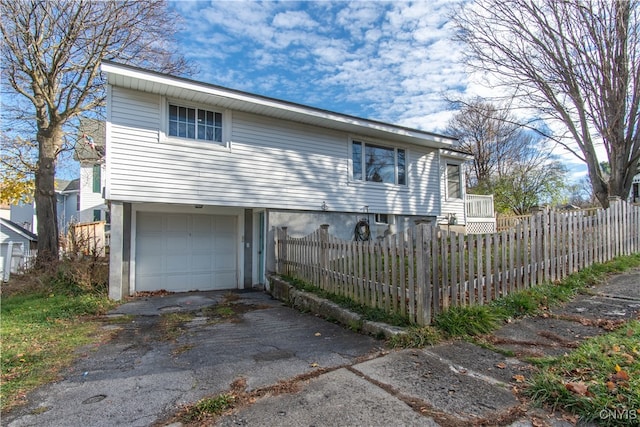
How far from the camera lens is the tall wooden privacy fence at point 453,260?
4.32 m

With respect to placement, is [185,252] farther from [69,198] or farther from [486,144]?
[486,144]

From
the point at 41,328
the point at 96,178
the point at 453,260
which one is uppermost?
the point at 96,178

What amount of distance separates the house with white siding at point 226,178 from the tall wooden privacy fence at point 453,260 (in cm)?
267

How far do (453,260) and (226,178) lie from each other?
625 cm

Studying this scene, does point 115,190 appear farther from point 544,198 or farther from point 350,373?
point 544,198

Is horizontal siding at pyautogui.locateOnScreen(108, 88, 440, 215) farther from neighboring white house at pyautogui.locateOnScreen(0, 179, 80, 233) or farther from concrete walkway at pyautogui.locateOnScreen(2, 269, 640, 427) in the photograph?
neighboring white house at pyautogui.locateOnScreen(0, 179, 80, 233)

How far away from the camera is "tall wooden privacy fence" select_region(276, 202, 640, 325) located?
4.32m

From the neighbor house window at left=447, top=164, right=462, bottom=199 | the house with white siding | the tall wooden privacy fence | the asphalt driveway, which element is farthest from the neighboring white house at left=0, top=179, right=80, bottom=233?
the neighbor house window at left=447, top=164, right=462, bottom=199

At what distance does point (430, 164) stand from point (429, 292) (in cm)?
944

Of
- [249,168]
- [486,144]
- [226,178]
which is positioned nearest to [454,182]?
[249,168]

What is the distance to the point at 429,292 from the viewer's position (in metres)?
4.20

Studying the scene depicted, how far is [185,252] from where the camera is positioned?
909cm

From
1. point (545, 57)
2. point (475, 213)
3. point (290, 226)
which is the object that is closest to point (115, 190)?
point (290, 226)

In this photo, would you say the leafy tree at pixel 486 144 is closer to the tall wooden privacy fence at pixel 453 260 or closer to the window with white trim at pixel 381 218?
the window with white trim at pixel 381 218
